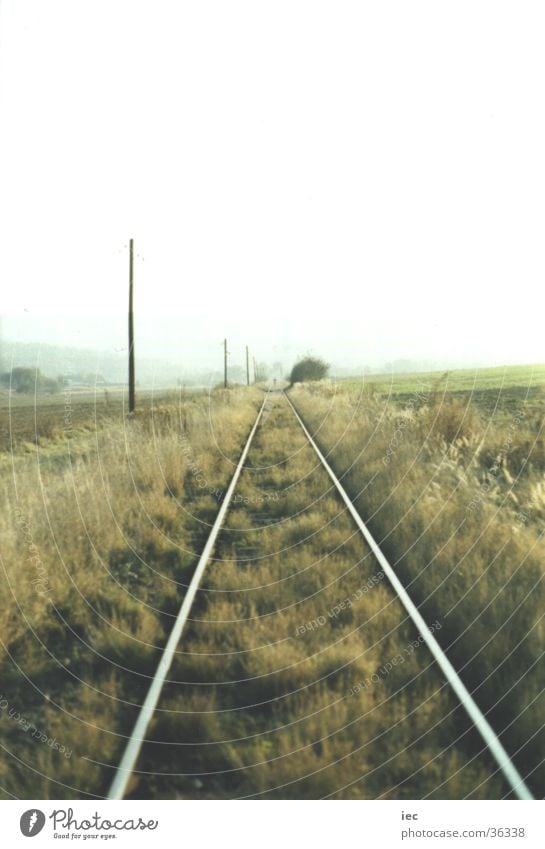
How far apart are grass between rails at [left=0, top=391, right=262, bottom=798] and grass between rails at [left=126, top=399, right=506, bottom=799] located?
0.85 ft

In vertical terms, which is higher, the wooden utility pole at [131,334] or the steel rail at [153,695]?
the wooden utility pole at [131,334]

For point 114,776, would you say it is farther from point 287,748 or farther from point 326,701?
point 326,701

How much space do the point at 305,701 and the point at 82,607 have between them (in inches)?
73.8

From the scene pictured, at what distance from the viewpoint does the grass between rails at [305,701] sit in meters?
3.01

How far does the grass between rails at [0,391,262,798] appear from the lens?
10.7 ft

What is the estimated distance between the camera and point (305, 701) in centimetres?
356

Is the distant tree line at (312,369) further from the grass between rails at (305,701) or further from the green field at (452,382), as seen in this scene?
the grass between rails at (305,701)

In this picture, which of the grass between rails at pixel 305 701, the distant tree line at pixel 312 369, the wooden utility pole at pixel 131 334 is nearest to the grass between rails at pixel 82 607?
the grass between rails at pixel 305 701

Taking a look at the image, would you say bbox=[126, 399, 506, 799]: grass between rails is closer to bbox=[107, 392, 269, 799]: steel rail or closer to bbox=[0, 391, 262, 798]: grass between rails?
bbox=[107, 392, 269, 799]: steel rail

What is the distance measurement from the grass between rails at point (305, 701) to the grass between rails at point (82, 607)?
260 mm

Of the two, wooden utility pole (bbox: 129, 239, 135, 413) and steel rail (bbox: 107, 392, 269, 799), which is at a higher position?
wooden utility pole (bbox: 129, 239, 135, 413)

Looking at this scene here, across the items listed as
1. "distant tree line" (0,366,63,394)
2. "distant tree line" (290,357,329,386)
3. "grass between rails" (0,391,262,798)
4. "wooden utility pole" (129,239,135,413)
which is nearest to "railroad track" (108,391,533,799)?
"grass between rails" (0,391,262,798)

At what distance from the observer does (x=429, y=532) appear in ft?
20.7
